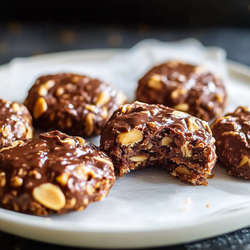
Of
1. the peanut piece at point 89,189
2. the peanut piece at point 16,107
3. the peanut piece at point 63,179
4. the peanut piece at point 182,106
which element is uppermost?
the peanut piece at point 182,106

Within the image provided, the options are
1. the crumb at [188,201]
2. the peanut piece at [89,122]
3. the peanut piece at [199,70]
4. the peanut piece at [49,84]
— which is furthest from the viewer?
the peanut piece at [199,70]

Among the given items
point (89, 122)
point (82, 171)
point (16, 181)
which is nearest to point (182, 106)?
point (89, 122)

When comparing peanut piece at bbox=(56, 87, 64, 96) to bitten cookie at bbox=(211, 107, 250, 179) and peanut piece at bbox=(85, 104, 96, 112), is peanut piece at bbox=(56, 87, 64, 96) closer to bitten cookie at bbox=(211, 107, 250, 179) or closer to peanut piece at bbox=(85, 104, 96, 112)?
peanut piece at bbox=(85, 104, 96, 112)

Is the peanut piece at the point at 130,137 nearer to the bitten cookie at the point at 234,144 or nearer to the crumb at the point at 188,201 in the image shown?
the crumb at the point at 188,201

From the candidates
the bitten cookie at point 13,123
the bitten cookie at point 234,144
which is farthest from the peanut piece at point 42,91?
the bitten cookie at point 234,144

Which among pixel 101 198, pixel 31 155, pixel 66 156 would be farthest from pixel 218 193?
pixel 31 155

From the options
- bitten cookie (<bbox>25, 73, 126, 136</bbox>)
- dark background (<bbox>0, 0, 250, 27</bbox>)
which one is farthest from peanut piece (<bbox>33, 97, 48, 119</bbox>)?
dark background (<bbox>0, 0, 250, 27</bbox>)

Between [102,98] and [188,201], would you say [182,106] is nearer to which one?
[102,98]

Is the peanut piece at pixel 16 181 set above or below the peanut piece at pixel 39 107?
below
